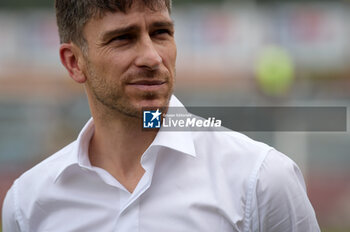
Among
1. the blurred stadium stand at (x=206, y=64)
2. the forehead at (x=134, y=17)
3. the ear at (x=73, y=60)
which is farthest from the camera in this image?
the blurred stadium stand at (x=206, y=64)

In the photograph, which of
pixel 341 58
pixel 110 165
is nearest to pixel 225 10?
pixel 341 58

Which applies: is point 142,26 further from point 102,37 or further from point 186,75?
point 186,75

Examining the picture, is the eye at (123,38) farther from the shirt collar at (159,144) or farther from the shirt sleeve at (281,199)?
the shirt sleeve at (281,199)

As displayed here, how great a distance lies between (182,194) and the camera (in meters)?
1.82

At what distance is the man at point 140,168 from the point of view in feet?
5.82

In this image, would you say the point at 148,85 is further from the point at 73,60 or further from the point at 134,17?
the point at 73,60

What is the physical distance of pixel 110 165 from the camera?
2.02 meters

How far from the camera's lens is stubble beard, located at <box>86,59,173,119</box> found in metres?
1.88

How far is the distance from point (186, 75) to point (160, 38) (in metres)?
15.4

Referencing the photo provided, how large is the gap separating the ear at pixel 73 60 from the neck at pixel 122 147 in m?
0.15

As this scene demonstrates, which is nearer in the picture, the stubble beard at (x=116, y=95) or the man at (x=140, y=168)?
the man at (x=140, y=168)

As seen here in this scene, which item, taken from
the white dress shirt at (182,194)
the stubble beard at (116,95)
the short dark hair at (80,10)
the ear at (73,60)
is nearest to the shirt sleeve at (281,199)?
the white dress shirt at (182,194)

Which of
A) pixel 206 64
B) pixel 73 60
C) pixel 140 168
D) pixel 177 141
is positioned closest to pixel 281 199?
pixel 177 141

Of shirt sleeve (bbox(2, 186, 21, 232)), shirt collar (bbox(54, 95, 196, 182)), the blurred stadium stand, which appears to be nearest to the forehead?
shirt collar (bbox(54, 95, 196, 182))
